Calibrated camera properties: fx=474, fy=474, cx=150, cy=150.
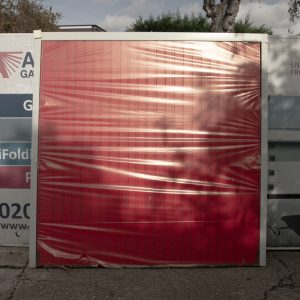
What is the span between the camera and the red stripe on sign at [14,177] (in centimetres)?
627

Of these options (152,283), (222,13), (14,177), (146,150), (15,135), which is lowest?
(152,283)

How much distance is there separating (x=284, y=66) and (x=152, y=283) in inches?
125

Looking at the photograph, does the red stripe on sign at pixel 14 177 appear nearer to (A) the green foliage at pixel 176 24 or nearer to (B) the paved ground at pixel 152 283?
(B) the paved ground at pixel 152 283

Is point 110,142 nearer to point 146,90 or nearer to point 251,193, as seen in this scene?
point 146,90

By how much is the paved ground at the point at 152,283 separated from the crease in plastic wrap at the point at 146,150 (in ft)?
0.66

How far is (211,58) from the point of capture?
530cm

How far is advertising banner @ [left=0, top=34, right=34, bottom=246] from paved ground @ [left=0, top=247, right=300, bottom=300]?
0.85m

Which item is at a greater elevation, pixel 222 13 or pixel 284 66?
A: pixel 222 13

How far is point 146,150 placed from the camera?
5281mm

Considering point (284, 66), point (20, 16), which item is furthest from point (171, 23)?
point (284, 66)

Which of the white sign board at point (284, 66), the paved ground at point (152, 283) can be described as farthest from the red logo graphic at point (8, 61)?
the white sign board at point (284, 66)

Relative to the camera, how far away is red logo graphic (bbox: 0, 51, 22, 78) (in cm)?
618

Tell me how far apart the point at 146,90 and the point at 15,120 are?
1982 mm

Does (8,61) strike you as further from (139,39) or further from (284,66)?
(284,66)
